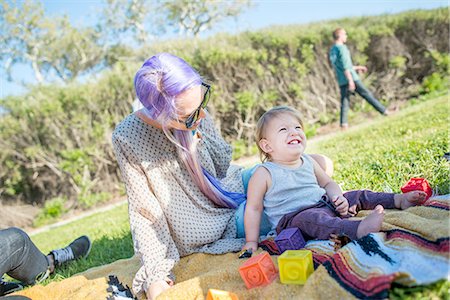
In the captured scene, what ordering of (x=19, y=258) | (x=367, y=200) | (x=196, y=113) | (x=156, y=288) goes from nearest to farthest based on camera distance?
(x=156, y=288), (x=196, y=113), (x=367, y=200), (x=19, y=258)

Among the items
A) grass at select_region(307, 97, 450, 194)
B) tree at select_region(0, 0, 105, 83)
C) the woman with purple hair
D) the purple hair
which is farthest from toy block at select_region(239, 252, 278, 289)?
tree at select_region(0, 0, 105, 83)

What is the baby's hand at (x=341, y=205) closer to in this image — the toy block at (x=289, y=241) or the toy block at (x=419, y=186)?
the toy block at (x=289, y=241)

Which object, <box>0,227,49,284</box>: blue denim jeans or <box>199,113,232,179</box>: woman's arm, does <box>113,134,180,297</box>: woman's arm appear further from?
<box>0,227,49,284</box>: blue denim jeans

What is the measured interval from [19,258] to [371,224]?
238cm

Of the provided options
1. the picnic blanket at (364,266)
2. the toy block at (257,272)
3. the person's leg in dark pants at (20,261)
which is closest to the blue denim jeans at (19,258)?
the person's leg in dark pants at (20,261)

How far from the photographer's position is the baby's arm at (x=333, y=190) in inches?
95.4

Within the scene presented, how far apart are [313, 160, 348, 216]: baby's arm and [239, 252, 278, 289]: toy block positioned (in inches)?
25.4

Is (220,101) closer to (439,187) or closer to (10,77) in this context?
(439,187)

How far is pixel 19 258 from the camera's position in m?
2.93

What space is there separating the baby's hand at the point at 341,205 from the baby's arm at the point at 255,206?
0.42 meters

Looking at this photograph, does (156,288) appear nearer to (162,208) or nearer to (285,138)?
(162,208)

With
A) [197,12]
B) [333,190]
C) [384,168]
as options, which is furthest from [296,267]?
[197,12]

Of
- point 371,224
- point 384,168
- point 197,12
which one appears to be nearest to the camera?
point 371,224

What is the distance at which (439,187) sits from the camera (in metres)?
2.61
